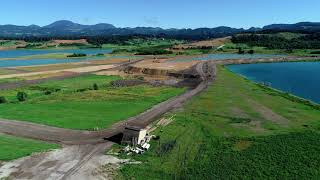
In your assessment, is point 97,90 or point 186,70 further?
point 186,70

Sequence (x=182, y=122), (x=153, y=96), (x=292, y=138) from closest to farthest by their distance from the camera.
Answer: (x=292, y=138) < (x=182, y=122) < (x=153, y=96)

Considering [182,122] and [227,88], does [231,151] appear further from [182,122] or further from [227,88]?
[227,88]

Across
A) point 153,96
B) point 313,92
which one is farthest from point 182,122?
point 313,92

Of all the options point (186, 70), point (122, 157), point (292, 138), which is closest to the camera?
point (122, 157)

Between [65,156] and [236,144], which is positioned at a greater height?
[236,144]

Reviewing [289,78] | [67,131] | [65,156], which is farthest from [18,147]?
[289,78]

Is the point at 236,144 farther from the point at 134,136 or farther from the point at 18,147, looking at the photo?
the point at 18,147
